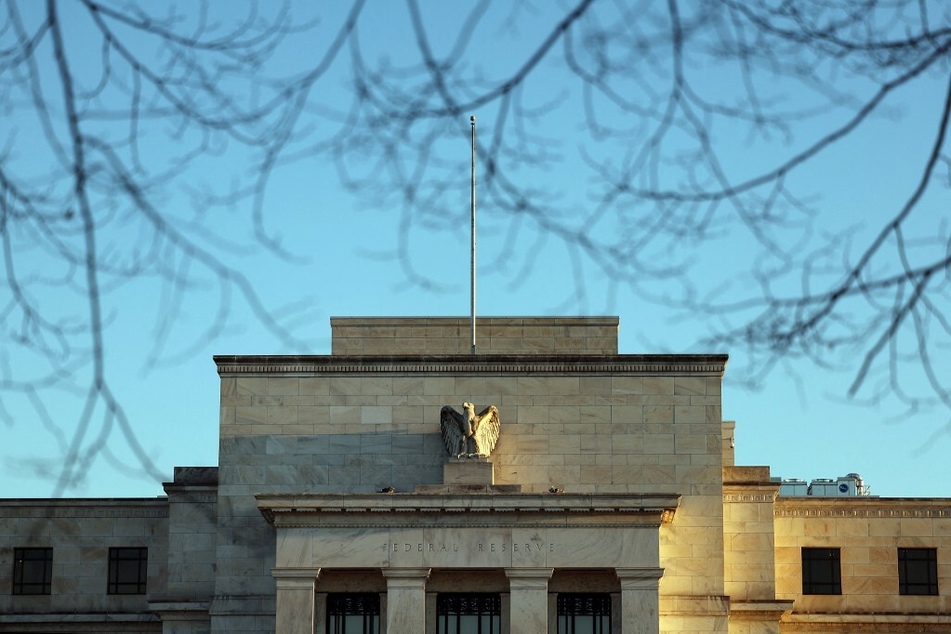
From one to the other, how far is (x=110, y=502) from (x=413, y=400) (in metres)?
12.3

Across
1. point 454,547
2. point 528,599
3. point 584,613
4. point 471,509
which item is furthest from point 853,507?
point 454,547

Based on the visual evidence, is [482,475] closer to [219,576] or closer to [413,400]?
[413,400]

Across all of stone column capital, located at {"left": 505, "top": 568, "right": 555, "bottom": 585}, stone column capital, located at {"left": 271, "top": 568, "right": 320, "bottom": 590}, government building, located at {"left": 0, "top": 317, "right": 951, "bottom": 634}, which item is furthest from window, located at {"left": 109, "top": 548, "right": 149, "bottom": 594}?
stone column capital, located at {"left": 505, "top": 568, "right": 555, "bottom": 585}

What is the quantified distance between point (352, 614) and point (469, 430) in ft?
22.1

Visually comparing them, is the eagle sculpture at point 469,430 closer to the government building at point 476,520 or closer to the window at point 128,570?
the government building at point 476,520

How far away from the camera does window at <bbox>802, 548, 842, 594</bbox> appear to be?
62781mm

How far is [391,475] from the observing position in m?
59.5

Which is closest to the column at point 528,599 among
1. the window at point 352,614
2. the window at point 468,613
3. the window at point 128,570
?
the window at point 468,613

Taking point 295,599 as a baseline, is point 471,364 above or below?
above

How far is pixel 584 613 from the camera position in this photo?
56375 mm

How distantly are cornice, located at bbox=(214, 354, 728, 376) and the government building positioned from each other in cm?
7

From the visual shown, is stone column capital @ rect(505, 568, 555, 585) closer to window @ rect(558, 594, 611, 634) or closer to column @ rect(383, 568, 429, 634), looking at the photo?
window @ rect(558, 594, 611, 634)

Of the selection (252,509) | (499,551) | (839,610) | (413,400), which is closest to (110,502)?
(252,509)

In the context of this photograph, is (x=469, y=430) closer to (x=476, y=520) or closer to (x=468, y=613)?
(x=476, y=520)
